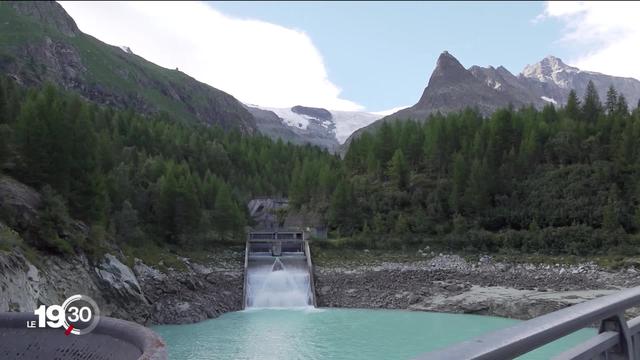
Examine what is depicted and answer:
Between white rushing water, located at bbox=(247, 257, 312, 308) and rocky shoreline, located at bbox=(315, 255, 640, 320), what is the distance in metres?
1.41

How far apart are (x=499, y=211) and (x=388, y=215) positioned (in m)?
12.7

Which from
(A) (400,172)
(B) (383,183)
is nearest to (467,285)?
(A) (400,172)

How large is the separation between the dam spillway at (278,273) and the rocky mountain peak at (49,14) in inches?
5502

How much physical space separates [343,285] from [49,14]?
163140mm

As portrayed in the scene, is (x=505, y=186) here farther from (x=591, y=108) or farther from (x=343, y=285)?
(x=343, y=285)

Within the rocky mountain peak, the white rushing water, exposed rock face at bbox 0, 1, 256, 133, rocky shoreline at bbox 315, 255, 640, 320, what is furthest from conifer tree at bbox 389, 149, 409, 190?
the rocky mountain peak

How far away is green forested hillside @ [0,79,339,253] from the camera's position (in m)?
36.7

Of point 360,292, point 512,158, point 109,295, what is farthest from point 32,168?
point 512,158

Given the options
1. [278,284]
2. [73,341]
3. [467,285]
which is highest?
[73,341]

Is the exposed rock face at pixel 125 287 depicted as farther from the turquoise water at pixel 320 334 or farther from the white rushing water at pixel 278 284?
the turquoise water at pixel 320 334

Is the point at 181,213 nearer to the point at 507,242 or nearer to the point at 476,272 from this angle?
the point at 476,272

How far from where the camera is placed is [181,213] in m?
54.0

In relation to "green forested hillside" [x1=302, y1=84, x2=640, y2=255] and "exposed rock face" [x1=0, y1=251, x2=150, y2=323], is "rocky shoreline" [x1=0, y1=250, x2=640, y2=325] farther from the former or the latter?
"green forested hillside" [x1=302, y1=84, x2=640, y2=255]

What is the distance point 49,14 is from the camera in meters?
171
